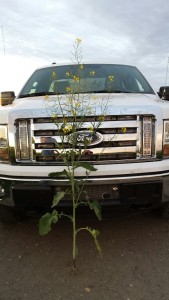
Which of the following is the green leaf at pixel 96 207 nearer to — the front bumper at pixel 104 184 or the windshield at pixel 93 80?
the front bumper at pixel 104 184

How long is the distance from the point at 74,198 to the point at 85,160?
1.12 feet

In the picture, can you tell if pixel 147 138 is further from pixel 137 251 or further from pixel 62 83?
pixel 62 83

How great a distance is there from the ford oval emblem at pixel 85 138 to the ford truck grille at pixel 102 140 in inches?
0.7

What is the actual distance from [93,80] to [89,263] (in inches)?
92.2

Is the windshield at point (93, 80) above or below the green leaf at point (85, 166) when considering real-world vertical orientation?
above

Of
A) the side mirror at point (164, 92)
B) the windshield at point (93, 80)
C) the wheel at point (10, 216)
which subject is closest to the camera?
the wheel at point (10, 216)

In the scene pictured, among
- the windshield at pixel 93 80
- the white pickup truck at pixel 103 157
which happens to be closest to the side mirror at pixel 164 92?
the windshield at pixel 93 80

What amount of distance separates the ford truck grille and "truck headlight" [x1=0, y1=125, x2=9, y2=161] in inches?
4.6

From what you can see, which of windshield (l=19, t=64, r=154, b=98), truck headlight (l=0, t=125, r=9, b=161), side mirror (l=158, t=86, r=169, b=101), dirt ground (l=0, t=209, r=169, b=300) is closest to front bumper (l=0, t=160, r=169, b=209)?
truck headlight (l=0, t=125, r=9, b=161)

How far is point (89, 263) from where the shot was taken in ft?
9.41

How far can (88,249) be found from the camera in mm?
3143

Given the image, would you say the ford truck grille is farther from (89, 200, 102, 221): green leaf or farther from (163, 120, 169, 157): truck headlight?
(89, 200, 102, 221): green leaf

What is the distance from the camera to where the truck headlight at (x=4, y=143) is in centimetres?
293

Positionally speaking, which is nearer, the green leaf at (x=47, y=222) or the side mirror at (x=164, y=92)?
the green leaf at (x=47, y=222)
